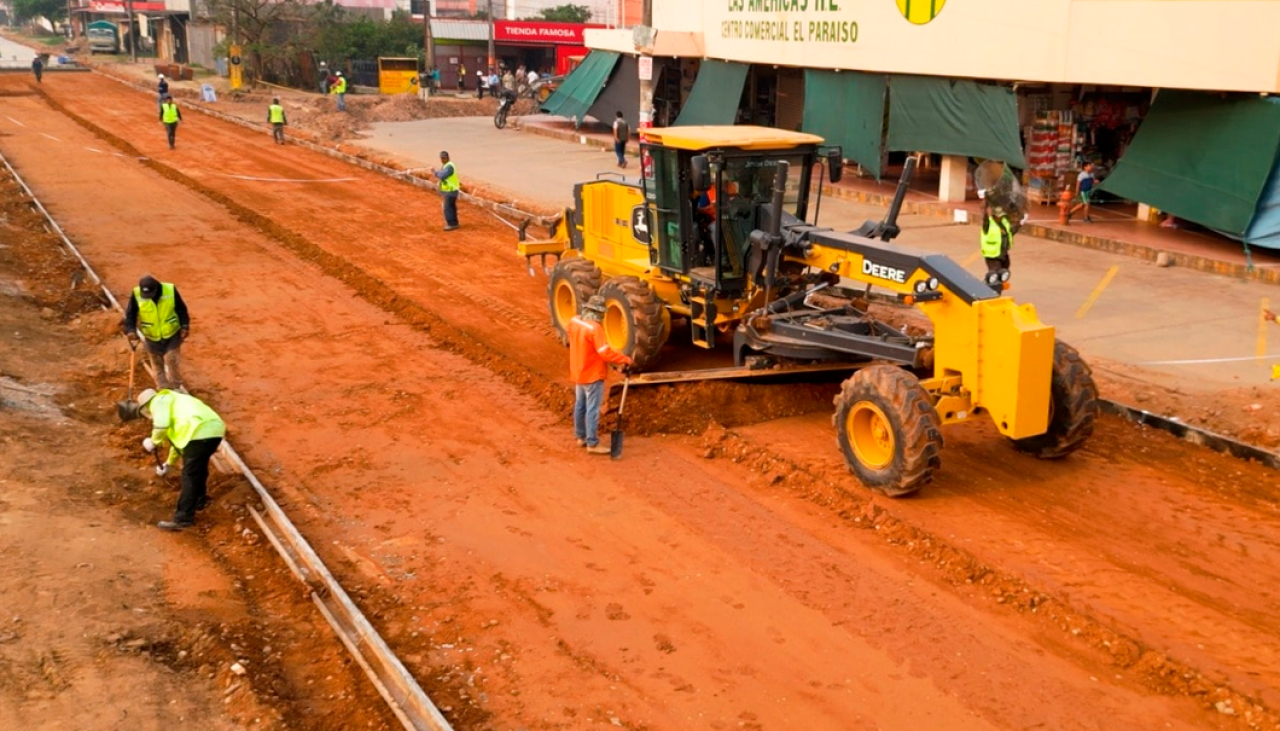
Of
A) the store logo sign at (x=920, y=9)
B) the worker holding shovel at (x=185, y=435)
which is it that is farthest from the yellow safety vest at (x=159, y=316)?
the store logo sign at (x=920, y=9)

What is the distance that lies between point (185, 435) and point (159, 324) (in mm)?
3116

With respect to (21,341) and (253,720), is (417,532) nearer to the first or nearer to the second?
(253,720)

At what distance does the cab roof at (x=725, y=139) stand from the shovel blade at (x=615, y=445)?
9.68 feet

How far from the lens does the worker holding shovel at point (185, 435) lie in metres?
9.41

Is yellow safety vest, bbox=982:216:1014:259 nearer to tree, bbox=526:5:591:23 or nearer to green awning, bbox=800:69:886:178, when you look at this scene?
green awning, bbox=800:69:886:178

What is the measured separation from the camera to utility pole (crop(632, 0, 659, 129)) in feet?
112

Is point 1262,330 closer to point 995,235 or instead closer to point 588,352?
point 995,235

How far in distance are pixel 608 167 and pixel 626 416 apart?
2105 cm

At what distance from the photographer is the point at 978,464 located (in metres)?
11.0

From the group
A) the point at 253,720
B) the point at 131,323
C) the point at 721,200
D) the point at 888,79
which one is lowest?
the point at 253,720

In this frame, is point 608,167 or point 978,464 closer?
point 978,464

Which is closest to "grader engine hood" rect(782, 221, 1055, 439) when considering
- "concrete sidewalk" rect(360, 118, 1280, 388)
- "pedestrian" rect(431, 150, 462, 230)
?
"concrete sidewalk" rect(360, 118, 1280, 388)

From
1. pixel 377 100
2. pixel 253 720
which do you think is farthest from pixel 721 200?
pixel 377 100

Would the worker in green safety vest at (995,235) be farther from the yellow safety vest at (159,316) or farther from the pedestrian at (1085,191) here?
the yellow safety vest at (159,316)
